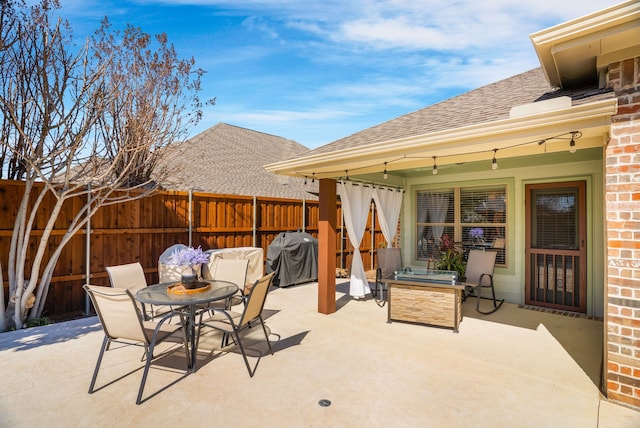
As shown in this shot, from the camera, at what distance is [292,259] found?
7887 mm

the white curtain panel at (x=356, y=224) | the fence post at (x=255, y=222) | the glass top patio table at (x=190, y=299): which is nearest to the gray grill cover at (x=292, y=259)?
the fence post at (x=255, y=222)

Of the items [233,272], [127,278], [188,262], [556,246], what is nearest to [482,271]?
[556,246]

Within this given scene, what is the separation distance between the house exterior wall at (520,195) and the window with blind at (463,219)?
13 cm

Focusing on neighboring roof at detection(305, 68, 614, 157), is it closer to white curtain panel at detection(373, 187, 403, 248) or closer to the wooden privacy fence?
white curtain panel at detection(373, 187, 403, 248)

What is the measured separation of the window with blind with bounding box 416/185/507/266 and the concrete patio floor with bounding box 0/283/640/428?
2252 millimetres

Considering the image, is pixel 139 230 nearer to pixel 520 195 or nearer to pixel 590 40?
pixel 590 40

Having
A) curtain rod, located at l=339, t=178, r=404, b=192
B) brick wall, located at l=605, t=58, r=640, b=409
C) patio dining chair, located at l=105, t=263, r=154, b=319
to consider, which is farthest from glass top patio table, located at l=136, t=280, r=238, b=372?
brick wall, located at l=605, t=58, r=640, b=409

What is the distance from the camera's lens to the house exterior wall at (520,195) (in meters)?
5.55

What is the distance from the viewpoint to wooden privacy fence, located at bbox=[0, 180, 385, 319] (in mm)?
5287

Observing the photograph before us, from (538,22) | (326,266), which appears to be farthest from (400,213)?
(538,22)

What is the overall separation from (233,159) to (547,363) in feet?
36.5

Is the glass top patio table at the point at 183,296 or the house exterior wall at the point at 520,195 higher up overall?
the house exterior wall at the point at 520,195

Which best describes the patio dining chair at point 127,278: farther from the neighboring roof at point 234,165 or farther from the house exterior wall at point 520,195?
the house exterior wall at point 520,195

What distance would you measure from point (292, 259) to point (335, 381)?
4.70 metres
